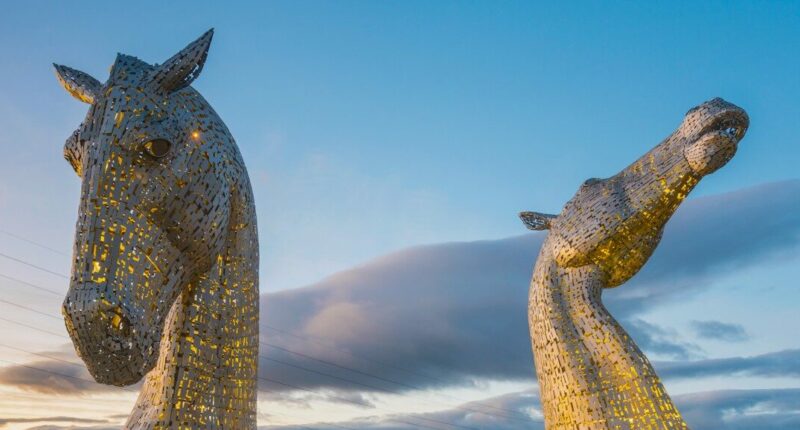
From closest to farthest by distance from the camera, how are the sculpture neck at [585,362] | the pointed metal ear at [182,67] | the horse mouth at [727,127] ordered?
the pointed metal ear at [182,67], the sculpture neck at [585,362], the horse mouth at [727,127]

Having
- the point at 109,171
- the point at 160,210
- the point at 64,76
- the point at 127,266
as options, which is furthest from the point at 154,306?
the point at 64,76

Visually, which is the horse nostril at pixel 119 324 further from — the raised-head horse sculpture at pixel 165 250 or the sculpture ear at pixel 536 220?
the sculpture ear at pixel 536 220

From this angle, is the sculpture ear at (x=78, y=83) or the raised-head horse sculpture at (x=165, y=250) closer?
the raised-head horse sculpture at (x=165, y=250)

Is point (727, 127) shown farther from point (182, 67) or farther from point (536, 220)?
point (182, 67)

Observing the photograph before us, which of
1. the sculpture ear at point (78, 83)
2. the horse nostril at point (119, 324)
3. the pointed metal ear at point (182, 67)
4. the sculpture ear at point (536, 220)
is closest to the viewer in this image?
the horse nostril at point (119, 324)

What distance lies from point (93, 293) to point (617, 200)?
10.5 ft

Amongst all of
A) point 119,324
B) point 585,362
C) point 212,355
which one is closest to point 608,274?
point 585,362

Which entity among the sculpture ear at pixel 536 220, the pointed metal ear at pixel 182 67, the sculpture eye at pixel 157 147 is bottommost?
the sculpture eye at pixel 157 147

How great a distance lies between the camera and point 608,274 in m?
4.23

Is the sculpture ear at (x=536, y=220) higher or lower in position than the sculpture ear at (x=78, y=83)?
higher

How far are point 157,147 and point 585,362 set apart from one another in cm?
273

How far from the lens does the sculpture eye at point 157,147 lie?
6.93ft

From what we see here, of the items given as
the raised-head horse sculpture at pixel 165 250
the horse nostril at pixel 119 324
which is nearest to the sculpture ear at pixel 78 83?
the raised-head horse sculpture at pixel 165 250

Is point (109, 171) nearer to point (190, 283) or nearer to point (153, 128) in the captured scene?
point (153, 128)
